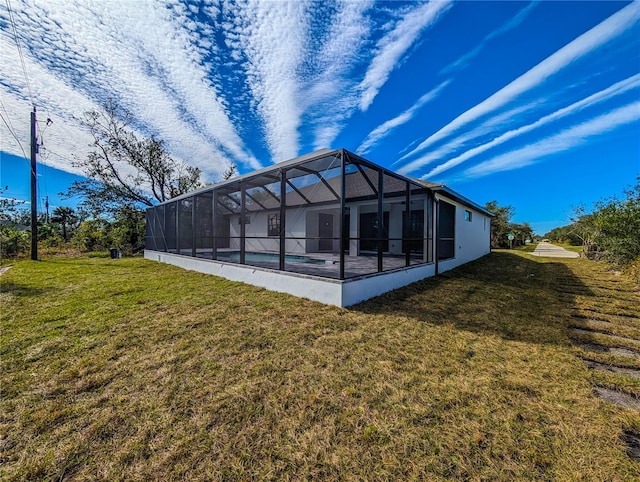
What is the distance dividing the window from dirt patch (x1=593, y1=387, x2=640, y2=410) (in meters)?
10.8

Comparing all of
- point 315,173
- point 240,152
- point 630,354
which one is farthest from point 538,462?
point 240,152

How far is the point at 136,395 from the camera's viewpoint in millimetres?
2037

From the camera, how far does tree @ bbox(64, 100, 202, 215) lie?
15.5 m

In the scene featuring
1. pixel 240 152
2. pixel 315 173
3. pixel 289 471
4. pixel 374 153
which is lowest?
pixel 289 471

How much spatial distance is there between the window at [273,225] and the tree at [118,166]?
10957 mm

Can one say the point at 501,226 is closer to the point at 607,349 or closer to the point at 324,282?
the point at 607,349

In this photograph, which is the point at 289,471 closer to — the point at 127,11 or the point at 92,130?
the point at 127,11

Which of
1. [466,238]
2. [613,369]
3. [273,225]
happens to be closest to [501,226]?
[466,238]

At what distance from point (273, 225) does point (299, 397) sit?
1050cm

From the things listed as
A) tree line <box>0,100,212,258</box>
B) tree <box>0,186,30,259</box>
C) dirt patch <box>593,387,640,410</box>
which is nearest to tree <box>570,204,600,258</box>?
dirt patch <box>593,387,640,410</box>

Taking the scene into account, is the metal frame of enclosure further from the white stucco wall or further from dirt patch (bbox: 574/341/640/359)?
dirt patch (bbox: 574/341/640/359)

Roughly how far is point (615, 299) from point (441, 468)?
6346mm

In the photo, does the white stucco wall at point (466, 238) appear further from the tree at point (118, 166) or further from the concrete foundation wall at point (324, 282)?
the tree at point (118, 166)

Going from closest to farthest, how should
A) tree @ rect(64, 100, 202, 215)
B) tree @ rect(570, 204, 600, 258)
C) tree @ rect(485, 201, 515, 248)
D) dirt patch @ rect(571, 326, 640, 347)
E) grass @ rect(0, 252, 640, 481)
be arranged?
grass @ rect(0, 252, 640, 481) → dirt patch @ rect(571, 326, 640, 347) → tree @ rect(570, 204, 600, 258) → tree @ rect(64, 100, 202, 215) → tree @ rect(485, 201, 515, 248)
